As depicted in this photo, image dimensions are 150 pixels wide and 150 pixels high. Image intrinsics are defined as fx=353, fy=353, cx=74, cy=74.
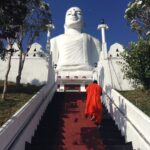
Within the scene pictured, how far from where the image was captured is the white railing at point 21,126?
21.5ft

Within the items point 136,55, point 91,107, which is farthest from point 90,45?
point 91,107

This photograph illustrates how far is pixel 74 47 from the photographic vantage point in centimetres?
2325

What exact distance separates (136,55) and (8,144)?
892 cm

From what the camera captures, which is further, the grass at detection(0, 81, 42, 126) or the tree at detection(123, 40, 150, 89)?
the tree at detection(123, 40, 150, 89)

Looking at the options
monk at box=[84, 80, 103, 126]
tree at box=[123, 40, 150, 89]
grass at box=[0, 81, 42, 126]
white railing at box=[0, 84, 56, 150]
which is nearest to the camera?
white railing at box=[0, 84, 56, 150]

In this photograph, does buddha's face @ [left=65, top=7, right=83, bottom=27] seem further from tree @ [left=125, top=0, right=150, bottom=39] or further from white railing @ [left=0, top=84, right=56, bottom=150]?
white railing @ [left=0, top=84, right=56, bottom=150]

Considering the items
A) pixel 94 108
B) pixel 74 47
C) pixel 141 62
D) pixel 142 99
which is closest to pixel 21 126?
pixel 94 108

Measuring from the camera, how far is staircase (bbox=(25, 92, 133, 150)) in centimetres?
798

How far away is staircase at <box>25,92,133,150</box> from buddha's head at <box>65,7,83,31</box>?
12.7m

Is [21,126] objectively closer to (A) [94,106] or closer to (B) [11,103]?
(A) [94,106]

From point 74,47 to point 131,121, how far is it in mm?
15008

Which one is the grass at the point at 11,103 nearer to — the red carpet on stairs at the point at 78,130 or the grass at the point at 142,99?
the red carpet on stairs at the point at 78,130

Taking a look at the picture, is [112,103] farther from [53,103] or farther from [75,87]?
[75,87]

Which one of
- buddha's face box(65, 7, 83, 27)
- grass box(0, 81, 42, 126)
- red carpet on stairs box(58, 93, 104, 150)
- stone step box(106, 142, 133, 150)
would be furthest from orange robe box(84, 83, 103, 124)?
buddha's face box(65, 7, 83, 27)
